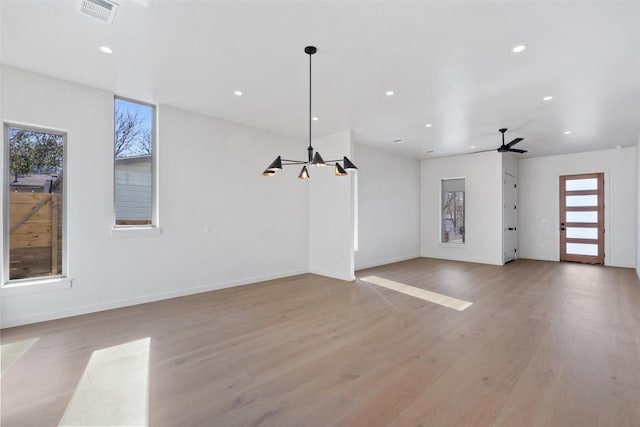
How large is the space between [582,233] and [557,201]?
103 cm

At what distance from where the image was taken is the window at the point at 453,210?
8.64 meters

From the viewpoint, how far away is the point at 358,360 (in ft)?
9.26

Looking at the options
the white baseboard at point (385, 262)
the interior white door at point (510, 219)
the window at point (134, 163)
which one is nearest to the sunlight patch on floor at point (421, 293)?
the white baseboard at point (385, 262)

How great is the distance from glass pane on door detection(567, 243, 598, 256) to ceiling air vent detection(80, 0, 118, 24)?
10.7 meters

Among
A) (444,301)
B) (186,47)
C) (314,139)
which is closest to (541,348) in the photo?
(444,301)

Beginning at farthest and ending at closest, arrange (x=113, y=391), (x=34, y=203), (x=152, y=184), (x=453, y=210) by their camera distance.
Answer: (x=453, y=210) < (x=152, y=184) < (x=34, y=203) < (x=113, y=391)

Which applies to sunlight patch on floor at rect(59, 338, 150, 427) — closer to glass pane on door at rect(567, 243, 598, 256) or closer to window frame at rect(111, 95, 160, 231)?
window frame at rect(111, 95, 160, 231)

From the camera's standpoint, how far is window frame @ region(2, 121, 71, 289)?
357cm

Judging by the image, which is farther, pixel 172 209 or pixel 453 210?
pixel 453 210

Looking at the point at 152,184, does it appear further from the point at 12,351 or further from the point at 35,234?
the point at 12,351

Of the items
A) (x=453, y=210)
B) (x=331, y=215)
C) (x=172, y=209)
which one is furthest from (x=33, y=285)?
(x=453, y=210)

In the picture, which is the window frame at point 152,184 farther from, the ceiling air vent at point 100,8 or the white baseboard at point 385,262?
the white baseboard at point 385,262

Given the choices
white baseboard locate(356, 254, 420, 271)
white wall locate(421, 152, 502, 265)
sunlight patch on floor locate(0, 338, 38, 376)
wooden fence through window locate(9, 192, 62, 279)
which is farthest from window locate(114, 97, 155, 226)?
white wall locate(421, 152, 502, 265)

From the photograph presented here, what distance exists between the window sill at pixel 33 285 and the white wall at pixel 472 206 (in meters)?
8.50
